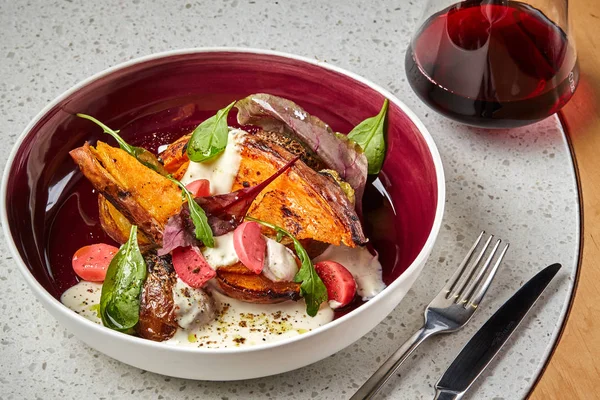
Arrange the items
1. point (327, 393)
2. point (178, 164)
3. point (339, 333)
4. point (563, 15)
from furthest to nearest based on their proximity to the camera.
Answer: point (563, 15), point (178, 164), point (327, 393), point (339, 333)

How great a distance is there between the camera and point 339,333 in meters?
1.04

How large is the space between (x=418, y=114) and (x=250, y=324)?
67cm

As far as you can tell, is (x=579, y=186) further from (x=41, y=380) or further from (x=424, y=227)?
(x=41, y=380)

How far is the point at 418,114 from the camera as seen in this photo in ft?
5.27

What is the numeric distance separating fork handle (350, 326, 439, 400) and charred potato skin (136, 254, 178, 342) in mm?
265

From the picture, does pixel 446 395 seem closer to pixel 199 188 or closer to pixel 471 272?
pixel 471 272

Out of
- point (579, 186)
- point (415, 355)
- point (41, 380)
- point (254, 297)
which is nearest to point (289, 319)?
point (254, 297)

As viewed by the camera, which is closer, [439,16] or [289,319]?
[289,319]

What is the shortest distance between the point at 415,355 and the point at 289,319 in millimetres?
217

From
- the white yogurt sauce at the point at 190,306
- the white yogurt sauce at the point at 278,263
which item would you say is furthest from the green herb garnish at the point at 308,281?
the white yogurt sauce at the point at 190,306

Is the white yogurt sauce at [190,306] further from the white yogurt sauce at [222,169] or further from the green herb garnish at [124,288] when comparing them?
the white yogurt sauce at [222,169]

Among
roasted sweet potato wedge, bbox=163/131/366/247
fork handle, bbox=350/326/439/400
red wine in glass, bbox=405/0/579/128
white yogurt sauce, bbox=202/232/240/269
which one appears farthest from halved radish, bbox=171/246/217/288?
red wine in glass, bbox=405/0/579/128

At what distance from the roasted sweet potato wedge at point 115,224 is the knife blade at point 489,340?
460 mm

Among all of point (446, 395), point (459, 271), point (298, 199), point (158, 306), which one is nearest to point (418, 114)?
point (459, 271)
